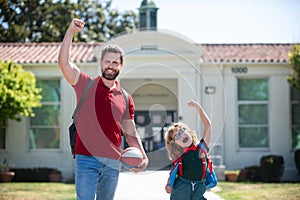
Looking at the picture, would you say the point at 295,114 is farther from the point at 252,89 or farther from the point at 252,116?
the point at 252,89

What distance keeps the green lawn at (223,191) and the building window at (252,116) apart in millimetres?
2619

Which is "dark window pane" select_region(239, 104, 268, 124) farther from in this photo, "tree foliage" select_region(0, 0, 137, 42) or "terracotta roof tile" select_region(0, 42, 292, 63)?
"tree foliage" select_region(0, 0, 137, 42)

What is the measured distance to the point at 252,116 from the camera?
16391mm

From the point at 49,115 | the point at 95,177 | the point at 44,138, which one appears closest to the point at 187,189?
the point at 95,177

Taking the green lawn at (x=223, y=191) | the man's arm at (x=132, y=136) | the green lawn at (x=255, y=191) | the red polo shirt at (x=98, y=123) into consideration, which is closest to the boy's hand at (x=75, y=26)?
the red polo shirt at (x=98, y=123)

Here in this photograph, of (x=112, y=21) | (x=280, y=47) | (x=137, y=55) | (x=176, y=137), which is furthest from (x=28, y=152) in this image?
(x=112, y=21)

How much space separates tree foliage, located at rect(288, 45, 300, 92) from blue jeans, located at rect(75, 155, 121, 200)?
11175 mm

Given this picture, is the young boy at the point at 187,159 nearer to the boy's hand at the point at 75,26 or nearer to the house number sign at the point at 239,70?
the boy's hand at the point at 75,26

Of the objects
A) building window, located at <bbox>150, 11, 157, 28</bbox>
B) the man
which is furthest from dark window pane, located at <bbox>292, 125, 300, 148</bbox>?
the man

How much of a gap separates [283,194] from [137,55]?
6.63 metres

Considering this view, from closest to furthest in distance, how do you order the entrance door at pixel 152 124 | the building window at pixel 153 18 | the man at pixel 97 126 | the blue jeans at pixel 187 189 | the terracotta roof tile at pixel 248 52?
the man at pixel 97 126 → the blue jeans at pixel 187 189 → the terracotta roof tile at pixel 248 52 → the entrance door at pixel 152 124 → the building window at pixel 153 18

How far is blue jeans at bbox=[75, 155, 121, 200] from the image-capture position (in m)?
4.44

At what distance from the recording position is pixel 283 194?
1097 cm

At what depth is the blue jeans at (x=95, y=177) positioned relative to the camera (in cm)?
444
